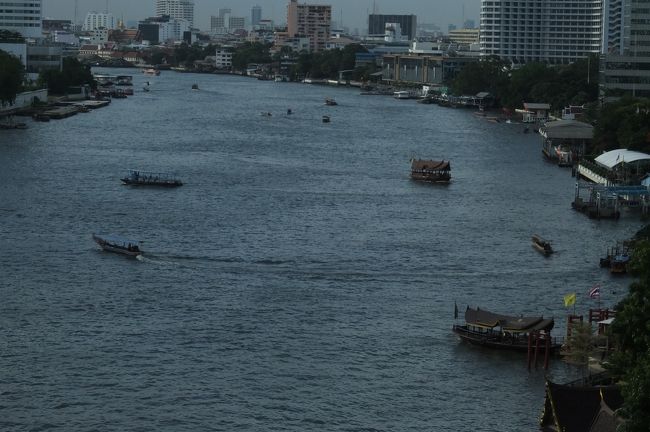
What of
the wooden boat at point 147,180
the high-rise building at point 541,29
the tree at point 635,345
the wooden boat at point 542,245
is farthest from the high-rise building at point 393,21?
the tree at point 635,345

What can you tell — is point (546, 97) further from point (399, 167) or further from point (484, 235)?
point (484, 235)

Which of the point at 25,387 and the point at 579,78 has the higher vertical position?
the point at 579,78

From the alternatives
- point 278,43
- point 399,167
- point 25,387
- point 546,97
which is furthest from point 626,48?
point 278,43

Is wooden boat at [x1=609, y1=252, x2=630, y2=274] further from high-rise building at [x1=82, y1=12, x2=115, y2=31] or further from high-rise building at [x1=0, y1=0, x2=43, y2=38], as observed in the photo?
high-rise building at [x1=82, y1=12, x2=115, y2=31]

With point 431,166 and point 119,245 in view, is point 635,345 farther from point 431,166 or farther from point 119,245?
point 431,166

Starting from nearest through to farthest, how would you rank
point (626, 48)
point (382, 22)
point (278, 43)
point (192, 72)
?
point (626, 48) → point (192, 72) → point (278, 43) → point (382, 22)
